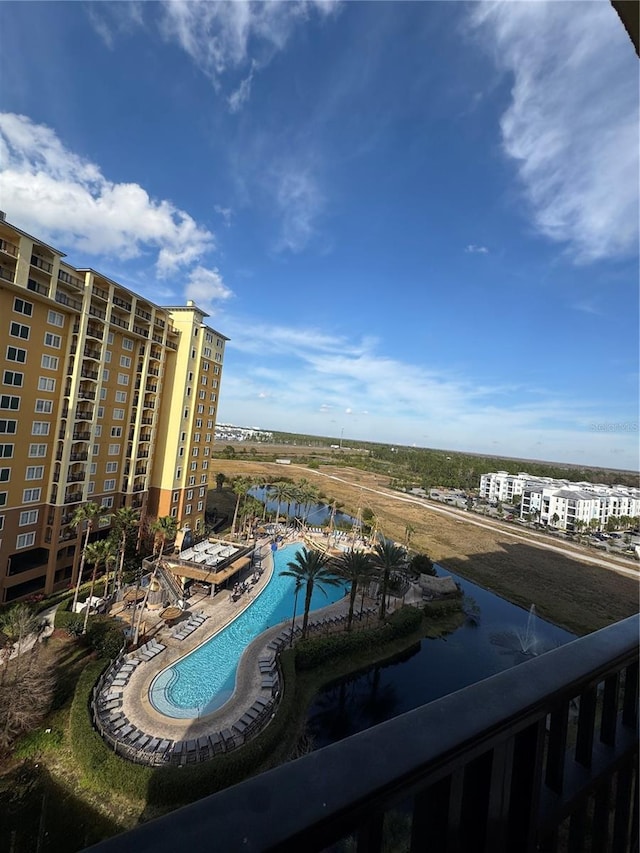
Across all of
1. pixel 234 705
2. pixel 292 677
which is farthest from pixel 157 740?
pixel 292 677

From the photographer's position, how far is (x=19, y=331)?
19.4 metres

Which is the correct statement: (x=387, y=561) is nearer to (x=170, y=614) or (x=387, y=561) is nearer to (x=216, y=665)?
(x=216, y=665)

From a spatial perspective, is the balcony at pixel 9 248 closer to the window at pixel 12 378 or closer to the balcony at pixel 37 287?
the balcony at pixel 37 287

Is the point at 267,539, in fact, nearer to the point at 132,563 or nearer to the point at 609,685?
the point at 132,563

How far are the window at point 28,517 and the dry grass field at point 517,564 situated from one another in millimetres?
28101

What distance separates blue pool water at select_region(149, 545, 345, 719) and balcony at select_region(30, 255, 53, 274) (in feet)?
61.0

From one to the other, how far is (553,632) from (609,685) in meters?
27.4

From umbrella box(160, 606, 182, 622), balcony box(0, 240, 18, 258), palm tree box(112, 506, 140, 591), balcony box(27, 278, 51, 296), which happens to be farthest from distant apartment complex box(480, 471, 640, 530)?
balcony box(0, 240, 18, 258)

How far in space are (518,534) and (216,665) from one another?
137ft

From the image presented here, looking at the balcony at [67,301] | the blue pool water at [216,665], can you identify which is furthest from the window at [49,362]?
the blue pool water at [216,665]

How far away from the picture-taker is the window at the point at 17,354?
18938 mm

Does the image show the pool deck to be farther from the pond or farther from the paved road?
the paved road

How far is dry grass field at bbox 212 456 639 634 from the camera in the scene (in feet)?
91.0

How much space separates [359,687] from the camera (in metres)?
17.2
